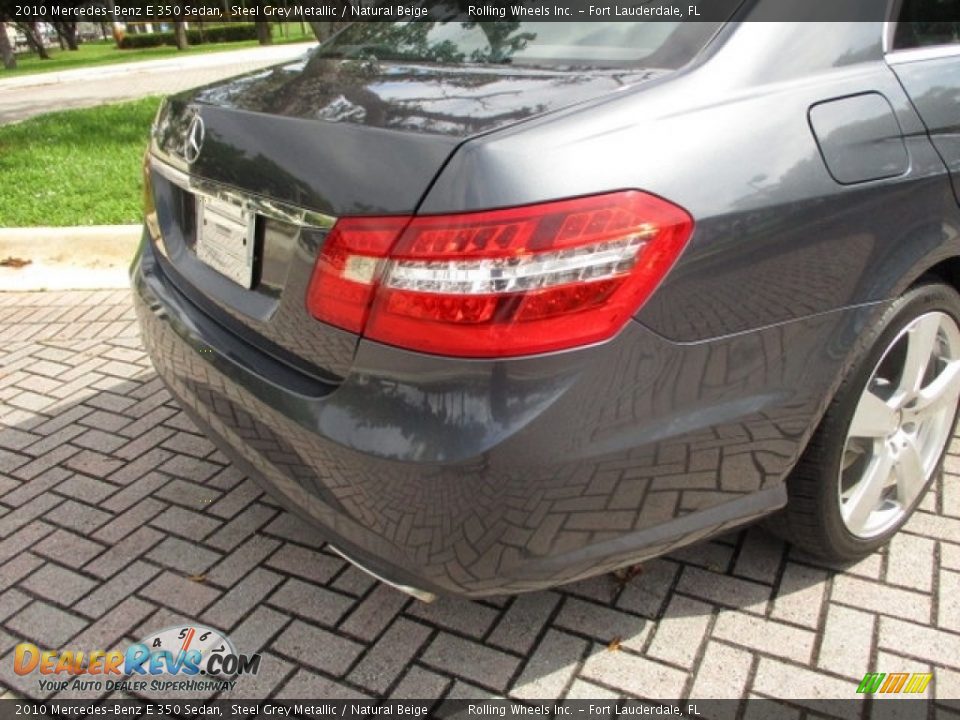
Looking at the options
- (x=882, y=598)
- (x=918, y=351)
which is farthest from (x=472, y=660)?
(x=918, y=351)

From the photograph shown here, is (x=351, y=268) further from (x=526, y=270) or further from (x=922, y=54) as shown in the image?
(x=922, y=54)

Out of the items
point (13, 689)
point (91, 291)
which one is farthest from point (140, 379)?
point (13, 689)

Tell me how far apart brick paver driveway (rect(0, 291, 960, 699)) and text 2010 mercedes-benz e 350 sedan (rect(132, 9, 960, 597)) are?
30cm

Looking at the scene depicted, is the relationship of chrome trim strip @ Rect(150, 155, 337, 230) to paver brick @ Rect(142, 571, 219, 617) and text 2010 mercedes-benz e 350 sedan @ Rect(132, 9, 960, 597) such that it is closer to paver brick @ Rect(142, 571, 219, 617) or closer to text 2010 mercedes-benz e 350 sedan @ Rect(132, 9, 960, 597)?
text 2010 mercedes-benz e 350 sedan @ Rect(132, 9, 960, 597)

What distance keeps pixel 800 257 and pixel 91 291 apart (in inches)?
166

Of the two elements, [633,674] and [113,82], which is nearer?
[633,674]

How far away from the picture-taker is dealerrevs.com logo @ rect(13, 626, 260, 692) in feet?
6.72

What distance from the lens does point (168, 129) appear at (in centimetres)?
222

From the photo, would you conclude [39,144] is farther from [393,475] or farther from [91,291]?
[393,475]

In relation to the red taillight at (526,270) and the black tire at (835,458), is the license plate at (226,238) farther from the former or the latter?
the black tire at (835,458)

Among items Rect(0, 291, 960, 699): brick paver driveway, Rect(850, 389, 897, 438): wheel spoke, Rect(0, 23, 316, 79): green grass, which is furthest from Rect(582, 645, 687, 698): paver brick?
Rect(0, 23, 316, 79): green grass

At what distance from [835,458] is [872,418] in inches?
7.0

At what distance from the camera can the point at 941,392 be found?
2268 mm

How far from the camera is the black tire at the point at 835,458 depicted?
1947 mm
